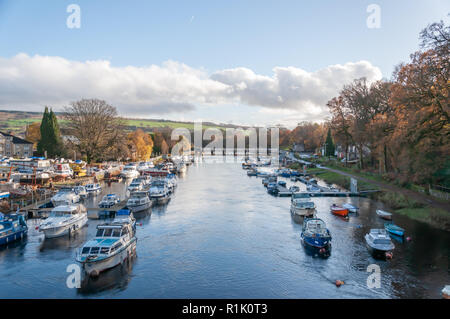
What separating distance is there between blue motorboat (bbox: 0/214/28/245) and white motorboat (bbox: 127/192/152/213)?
1487 cm

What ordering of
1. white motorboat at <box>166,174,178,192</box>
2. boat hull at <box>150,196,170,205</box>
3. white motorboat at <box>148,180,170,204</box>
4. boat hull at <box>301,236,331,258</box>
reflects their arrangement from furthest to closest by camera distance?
white motorboat at <box>166,174,178,192</box> → white motorboat at <box>148,180,170,204</box> → boat hull at <box>150,196,170,205</box> → boat hull at <box>301,236,331,258</box>

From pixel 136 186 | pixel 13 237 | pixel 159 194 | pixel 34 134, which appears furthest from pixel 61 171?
pixel 34 134

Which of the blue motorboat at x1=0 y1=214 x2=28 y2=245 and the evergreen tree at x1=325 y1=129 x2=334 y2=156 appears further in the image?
the evergreen tree at x1=325 y1=129 x2=334 y2=156

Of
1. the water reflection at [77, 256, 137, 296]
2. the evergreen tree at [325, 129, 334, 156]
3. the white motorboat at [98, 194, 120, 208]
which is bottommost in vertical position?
the water reflection at [77, 256, 137, 296]

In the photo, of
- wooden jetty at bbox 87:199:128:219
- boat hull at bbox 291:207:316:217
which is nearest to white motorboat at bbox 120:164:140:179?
wooden jetty at bbox 87:199:128:219

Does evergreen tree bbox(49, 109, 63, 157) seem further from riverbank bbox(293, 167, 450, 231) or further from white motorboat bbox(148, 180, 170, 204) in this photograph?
riverbank bbox(293, 167, 450, 231)

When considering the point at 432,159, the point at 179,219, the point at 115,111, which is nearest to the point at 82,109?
the point at 115,111

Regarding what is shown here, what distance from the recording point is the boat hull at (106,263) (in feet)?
84.7

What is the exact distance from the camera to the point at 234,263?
29266 mm

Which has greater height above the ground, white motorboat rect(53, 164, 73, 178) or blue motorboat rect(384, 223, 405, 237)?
white motorboat rect(53, 164, 73, 178)

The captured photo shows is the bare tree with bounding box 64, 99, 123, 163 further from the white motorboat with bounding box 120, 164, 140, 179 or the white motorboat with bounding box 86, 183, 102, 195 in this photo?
the white motorboat with bounding box 86, 183, 102, 195

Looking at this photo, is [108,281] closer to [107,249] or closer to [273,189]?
[107,249]

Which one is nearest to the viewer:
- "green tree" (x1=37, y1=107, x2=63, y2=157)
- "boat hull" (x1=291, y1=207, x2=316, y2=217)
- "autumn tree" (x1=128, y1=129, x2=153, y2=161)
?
"boat hull" (x1=291, y1=207, x2=316, y2=217)

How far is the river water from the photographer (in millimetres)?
24000
